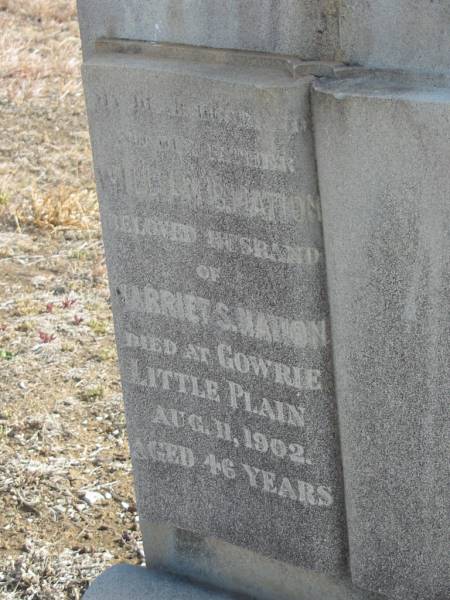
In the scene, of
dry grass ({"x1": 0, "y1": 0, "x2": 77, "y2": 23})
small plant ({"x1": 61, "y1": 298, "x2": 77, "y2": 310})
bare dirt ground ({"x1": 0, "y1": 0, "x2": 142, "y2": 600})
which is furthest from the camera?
dry grass ({"x1": 0, "y1": 0, "x2": 77, "y2": 23})

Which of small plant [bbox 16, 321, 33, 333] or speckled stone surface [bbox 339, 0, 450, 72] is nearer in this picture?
speckled stone surface [bbox 339, 0, 450, 72]

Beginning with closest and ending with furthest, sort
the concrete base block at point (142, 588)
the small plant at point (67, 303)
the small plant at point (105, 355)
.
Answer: the concrete base block at point (142, 588) < the small plant at point (105, 355) < the small plant at point (67, 303)

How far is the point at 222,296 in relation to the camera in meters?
2.74

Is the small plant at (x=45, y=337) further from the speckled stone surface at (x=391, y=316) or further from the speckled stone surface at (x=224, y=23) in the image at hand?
the speckled stone surface at (x=391, y=316)

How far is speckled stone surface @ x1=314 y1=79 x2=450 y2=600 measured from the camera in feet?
7.46

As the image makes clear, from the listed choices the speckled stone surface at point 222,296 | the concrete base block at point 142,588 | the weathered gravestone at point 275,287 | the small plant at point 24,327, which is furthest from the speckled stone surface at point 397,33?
the small plant at point 24,327

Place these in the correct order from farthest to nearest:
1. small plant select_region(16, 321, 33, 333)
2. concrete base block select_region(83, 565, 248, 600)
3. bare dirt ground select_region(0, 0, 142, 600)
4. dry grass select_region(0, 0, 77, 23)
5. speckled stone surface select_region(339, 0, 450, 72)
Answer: dry grass select_region(0, 0, 77, 23)
small plant select_region(16, 321, 33, 333)
bare dirt ground select_region(0, 0, 142, 600)
concrete base block select_region(83, 565, 248, 600)
speckled stone surface select_region(339, 0, 450, 72)

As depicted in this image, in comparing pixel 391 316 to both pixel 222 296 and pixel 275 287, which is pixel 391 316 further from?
pixel 222 296

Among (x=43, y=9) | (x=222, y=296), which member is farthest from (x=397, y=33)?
(x=43, y=9)

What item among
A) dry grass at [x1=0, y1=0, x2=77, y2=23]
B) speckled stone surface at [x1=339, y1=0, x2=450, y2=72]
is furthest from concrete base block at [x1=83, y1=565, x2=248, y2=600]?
dry grass at [x1=0, y1=0, x2=77, y2=23]

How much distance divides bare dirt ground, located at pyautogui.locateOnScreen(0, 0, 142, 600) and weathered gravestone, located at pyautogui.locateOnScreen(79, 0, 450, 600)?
46 cm

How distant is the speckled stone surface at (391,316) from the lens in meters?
2.27

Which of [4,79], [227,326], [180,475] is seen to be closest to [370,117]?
[227,326]

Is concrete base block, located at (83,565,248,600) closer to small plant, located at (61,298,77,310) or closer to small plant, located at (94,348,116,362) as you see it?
small plant, located at (94,348,116,362)
